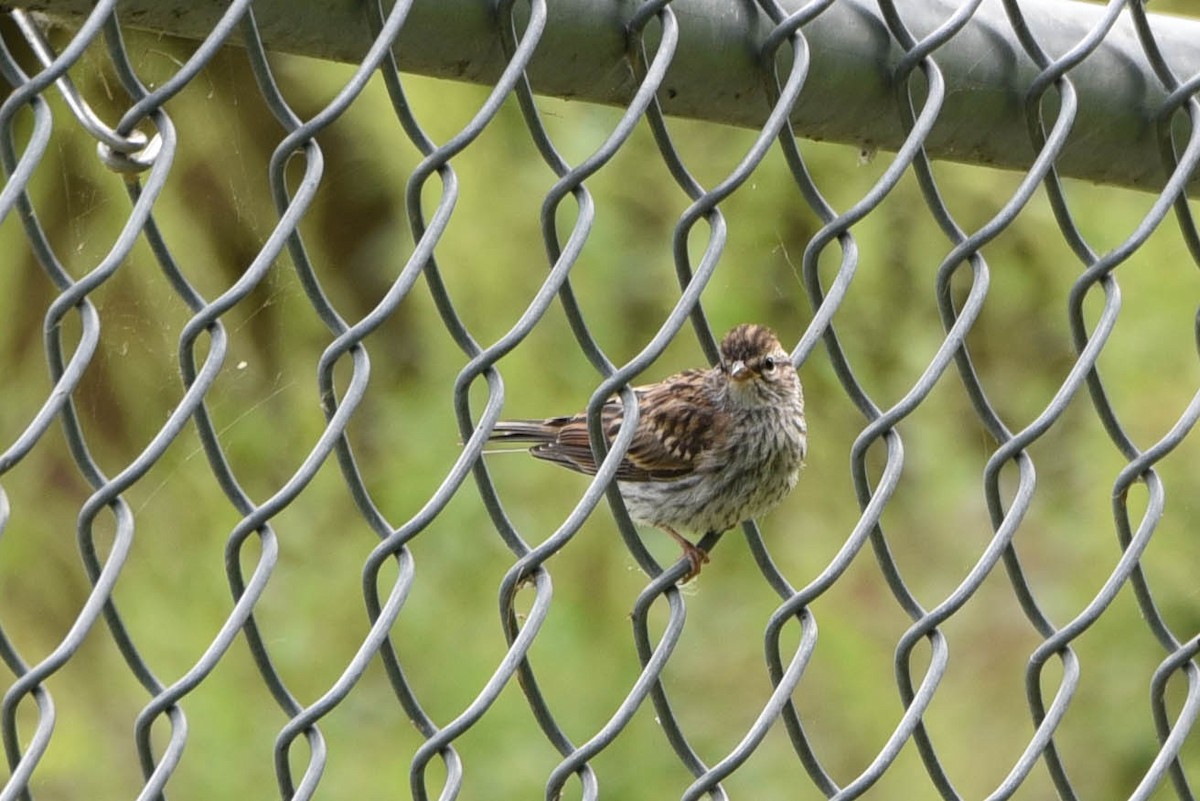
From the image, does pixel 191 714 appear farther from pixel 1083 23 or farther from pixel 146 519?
pixel 1083 23

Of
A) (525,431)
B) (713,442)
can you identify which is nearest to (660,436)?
(713,442)

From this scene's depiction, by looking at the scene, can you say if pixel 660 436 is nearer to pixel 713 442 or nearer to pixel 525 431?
pixel 713 442

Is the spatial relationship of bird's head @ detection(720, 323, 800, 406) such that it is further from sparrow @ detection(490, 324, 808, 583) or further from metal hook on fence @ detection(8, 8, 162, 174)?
metal hook on fence @ detection(8, 8, 162, 174)

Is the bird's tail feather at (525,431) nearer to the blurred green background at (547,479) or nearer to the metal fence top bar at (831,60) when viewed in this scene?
the blurred green background at (547,479)

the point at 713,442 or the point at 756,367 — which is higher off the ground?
the point at 756,367

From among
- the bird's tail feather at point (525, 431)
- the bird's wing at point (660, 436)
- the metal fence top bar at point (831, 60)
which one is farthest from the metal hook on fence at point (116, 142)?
the bird's tail feather at point (525, 431)
